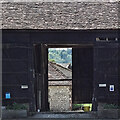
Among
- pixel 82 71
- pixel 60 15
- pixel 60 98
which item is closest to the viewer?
pixel 60 15

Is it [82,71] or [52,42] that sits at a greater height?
[52,42]

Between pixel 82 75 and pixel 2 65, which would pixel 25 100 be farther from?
pixel 82 75

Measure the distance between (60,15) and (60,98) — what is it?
566 inches

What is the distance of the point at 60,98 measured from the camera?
27.1 metres

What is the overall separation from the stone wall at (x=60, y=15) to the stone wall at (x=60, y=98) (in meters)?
13.5

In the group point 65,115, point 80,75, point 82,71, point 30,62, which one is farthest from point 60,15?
point 80,75

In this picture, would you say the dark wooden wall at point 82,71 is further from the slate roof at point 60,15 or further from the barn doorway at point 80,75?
the slate roof at point 60,15

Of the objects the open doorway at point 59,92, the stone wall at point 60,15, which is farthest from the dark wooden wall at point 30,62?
the open doorway at point 59,92

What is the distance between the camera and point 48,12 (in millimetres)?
14148

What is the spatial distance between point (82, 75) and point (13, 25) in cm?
707

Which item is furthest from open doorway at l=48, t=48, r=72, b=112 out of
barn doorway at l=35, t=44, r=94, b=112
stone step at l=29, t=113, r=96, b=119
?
stone step at l=29, t=113, r=96, b=119

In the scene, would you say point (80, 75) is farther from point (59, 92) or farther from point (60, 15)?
point (59, 92)

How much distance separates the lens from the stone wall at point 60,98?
26767 millimetres

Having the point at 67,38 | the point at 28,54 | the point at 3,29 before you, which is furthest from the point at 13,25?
the point at 67,38
